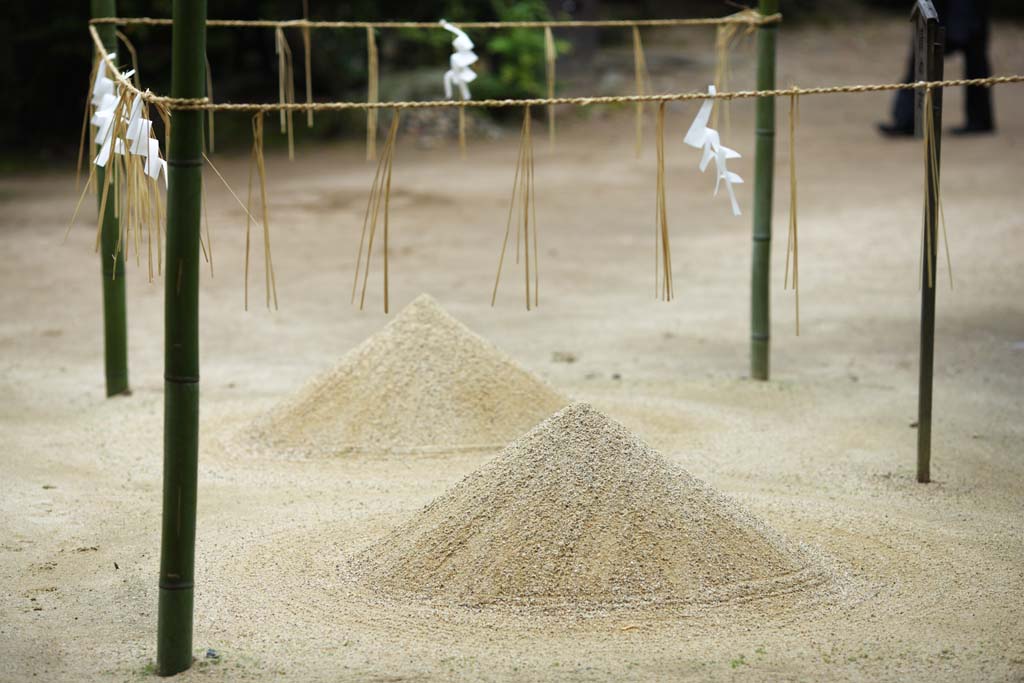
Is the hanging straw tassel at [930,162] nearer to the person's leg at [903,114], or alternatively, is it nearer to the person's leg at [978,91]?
the person's leg at [978,91]

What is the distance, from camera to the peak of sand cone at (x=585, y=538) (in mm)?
3119

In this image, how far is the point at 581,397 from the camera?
17.1ft

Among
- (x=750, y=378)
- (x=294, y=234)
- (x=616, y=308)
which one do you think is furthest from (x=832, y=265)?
(x=294, y=234)

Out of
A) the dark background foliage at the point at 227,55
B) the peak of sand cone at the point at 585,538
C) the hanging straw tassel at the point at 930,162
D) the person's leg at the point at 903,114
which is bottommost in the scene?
the peak of sand cone at the point at 585,538

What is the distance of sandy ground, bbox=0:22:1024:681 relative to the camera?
115 inches

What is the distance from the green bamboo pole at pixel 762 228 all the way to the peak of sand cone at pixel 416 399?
44.5 inches

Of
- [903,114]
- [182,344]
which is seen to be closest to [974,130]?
[903,114]

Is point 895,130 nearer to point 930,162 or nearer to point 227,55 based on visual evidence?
point 227,55

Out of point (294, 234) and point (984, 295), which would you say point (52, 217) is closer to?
point (294, 234)

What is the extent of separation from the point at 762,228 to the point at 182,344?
3303 mm

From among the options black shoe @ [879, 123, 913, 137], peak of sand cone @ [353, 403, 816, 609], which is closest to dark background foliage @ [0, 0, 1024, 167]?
black shoe @ [879, 123, 913, 137]

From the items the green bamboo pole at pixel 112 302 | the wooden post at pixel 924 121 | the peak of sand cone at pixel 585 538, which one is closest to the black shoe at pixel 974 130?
the wooden post at pixel 924 121

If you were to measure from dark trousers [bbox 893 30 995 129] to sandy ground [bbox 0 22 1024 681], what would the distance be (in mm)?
253

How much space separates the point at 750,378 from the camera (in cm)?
556
